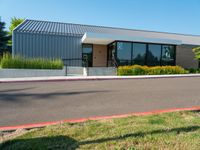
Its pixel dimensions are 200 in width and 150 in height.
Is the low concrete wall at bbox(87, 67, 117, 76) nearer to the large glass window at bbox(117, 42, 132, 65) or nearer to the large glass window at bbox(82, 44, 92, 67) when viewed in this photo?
the large glass window at bbox(117, 42, 132, 65)

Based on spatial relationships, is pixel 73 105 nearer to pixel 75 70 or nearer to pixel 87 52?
pixel 75 70

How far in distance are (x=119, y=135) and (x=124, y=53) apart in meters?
15.1

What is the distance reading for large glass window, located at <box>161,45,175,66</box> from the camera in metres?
19.5

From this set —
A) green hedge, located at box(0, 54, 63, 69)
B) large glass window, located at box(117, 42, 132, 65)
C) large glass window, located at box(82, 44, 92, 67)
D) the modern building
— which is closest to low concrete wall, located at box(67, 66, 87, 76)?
the modern building

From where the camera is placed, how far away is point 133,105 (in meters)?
5.98

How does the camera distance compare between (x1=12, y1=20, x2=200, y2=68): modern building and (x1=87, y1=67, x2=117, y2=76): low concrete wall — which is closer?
(x1=87, y1=67, x2=117, y2=76): low concrete wall

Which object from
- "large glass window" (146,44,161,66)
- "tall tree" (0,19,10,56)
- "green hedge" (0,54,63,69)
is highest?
"tall tree" (0,19,10,56)

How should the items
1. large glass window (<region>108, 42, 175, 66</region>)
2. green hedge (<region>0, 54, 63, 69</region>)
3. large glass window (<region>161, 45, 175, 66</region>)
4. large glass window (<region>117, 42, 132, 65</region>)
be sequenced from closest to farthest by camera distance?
1. green hedge (<region>0, 54, 63, 69</region>)
2. large glass window (<region>117, 42, 132, 65</region>)
3. large glass window (<region>108, 42, 175, 66</region>)
4. large glass window (<region>161, 45, 175, 66</region>)

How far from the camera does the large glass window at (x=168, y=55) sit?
766 inches

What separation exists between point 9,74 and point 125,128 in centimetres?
1262

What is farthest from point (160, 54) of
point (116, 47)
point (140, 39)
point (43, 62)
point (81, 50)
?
point (43, 62)

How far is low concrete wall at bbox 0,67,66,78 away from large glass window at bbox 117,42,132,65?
5956 millimetres

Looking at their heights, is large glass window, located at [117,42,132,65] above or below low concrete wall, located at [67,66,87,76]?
above

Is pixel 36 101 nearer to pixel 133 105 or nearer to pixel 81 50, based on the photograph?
pixel 133 105
